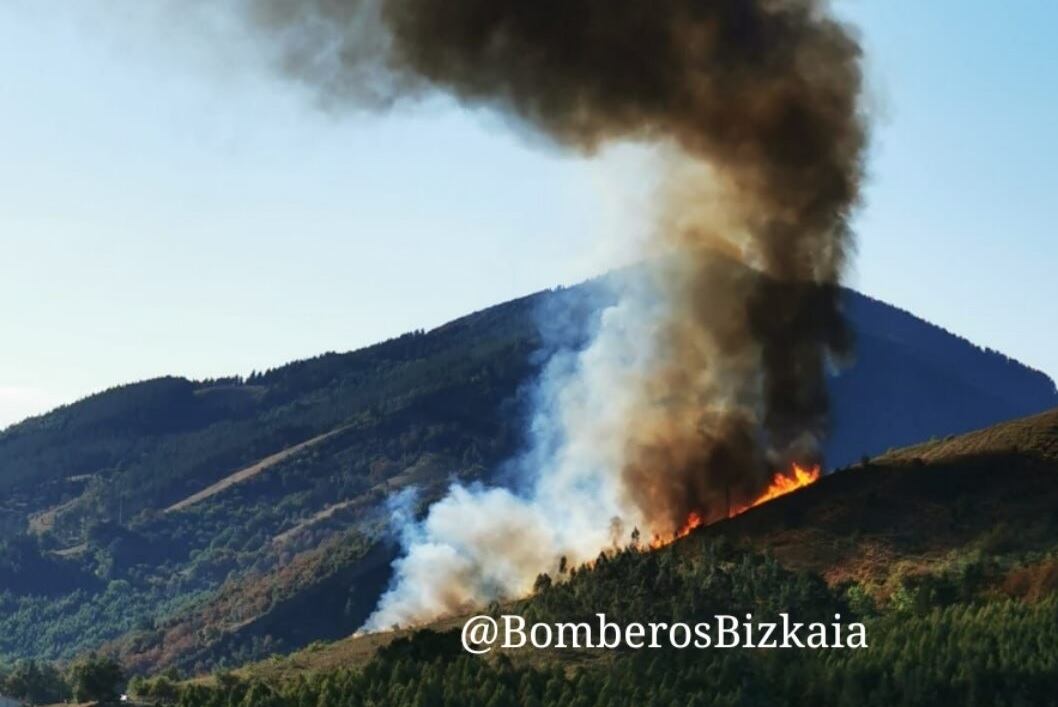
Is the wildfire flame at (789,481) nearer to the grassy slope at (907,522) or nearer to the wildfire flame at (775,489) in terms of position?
the wildfire flame at (775,489)

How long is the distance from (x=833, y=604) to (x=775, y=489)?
39320 mm

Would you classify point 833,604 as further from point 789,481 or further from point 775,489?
point 789,481

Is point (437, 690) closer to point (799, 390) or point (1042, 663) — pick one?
point (1042, 663)

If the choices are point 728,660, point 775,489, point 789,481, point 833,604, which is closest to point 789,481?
point 789,481

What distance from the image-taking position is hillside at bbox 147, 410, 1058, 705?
370 feet

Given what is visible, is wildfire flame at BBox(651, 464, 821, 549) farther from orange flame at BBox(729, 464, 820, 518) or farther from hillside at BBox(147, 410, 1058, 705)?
hillside at BBox(147, 410, 1058, 705)

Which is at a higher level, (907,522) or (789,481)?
(789,481)

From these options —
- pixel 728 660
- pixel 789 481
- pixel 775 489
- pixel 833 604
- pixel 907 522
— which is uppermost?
pixel 789 481

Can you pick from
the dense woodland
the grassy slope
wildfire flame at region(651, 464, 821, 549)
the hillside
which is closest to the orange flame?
wildfire flame at region(651, 464, 821, 549)

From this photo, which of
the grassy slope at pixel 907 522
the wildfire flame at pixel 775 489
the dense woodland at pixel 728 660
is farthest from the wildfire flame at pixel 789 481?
the dense woodland at pixel 728 660

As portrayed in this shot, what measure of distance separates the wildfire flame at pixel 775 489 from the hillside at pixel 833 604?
16.4 feet

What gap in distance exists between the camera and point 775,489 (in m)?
170

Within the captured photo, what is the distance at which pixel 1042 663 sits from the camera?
111 m

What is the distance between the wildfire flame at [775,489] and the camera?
547ft
